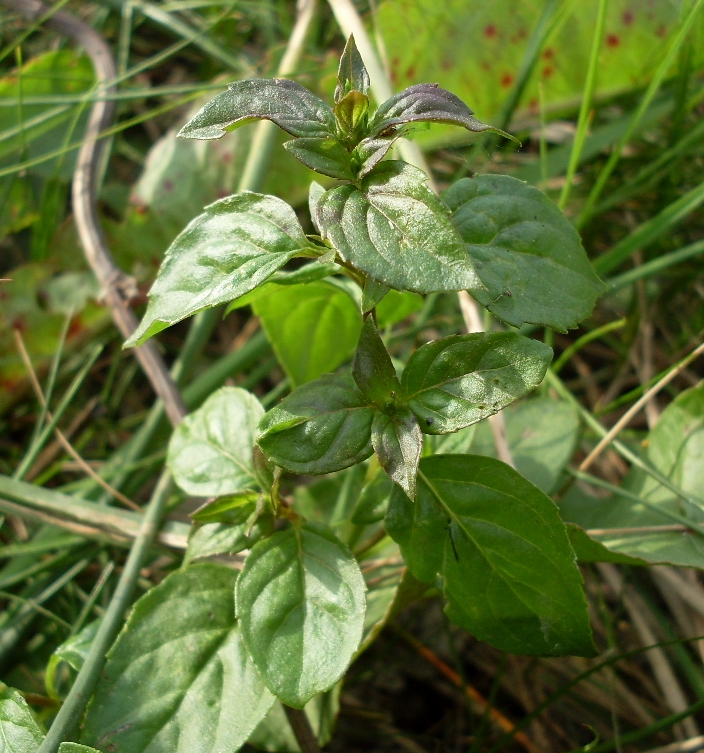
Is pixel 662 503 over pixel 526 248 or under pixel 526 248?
under

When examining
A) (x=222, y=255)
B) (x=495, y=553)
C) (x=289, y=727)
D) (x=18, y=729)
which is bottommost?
(x=289, y=727)

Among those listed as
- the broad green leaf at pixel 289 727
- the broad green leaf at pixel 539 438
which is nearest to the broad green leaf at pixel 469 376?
the broad green leaf at pixel 539 438

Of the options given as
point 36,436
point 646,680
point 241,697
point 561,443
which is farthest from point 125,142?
point 646,680

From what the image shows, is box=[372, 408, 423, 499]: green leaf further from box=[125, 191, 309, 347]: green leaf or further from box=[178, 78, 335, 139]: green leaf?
box=[178, 78, 335, 139]: green leaf

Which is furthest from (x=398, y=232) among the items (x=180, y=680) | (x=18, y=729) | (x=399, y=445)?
(x=18, y=729)

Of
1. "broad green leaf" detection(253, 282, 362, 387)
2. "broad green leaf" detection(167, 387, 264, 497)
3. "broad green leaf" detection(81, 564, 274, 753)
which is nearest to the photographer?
"broad green leaf" detection(81, 564, 274, 753)

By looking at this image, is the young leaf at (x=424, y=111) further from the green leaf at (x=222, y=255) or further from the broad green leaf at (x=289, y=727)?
the broad green leaf at (x=289, y=727)

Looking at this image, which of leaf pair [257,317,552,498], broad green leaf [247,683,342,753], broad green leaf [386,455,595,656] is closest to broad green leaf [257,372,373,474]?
leaf pair [257,317,552,498]

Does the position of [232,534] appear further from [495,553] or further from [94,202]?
[94,202]
